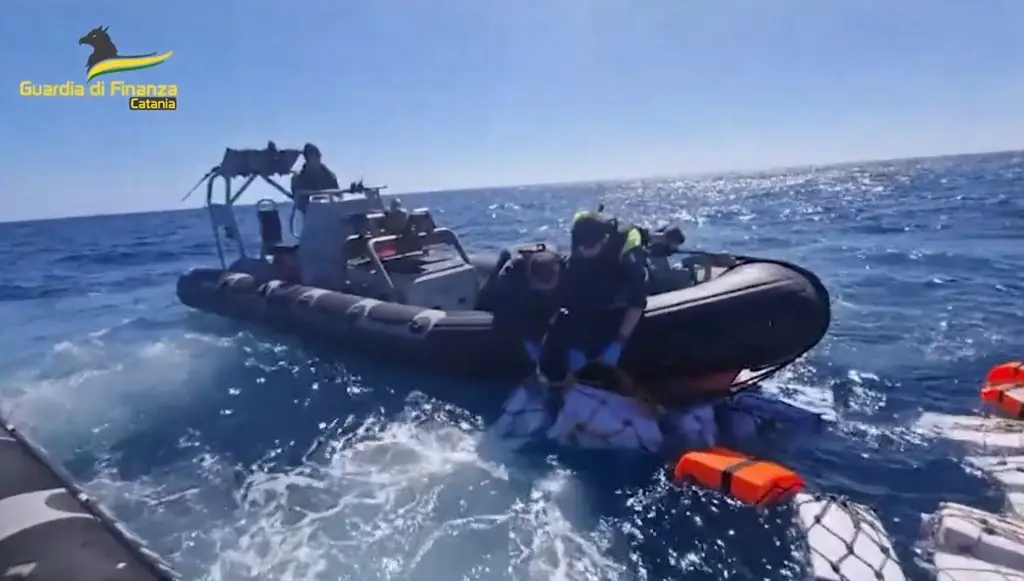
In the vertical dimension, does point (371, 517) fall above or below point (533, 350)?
below

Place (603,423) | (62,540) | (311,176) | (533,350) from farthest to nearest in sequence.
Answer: (311,176) < (533,350) < (603,423) < (62,540)

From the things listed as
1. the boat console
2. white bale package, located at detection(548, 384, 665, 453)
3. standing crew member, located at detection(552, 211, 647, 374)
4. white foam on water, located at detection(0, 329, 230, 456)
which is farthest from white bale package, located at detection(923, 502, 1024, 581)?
white foam on water, located at detection(0, 329, 230, 456)

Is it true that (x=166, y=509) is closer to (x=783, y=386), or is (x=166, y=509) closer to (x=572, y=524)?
(x=572, y=524)

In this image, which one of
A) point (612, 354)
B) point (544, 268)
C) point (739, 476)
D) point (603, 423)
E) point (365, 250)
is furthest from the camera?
point (365, 250)

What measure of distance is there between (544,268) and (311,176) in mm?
7263

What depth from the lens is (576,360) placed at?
668 centimetres

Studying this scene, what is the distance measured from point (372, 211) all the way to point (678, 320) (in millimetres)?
6408

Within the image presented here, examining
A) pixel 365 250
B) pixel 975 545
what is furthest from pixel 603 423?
pixel 365 250

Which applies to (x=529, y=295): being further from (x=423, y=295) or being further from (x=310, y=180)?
(x=310, y=180)

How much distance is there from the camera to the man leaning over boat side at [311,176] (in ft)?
41.2

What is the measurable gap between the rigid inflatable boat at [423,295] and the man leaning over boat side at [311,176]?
0.36 metres

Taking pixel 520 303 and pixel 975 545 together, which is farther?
pixel 520 303

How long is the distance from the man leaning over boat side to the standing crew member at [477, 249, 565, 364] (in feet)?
21.4

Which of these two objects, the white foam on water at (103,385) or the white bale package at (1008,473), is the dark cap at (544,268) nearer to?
the white bale package at (1008,473)
